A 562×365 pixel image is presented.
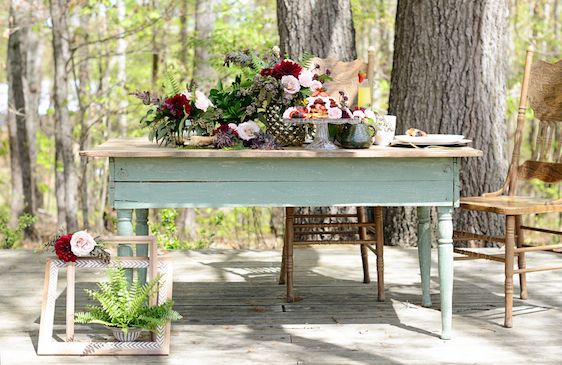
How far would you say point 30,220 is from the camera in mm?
7004

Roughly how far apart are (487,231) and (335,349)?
2616 millimetres

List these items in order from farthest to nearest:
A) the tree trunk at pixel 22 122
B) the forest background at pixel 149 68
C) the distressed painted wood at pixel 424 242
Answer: the tree trunk at pixel 22 122 < the forest background at pixel 149 68 < the distressed painted wood at pixel 424 242

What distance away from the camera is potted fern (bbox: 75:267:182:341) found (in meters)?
3.53

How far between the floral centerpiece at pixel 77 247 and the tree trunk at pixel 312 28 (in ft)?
9.35

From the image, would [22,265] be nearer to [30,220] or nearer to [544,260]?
[30,220]

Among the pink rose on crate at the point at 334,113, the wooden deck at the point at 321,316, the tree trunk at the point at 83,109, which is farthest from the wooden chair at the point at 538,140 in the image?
the tree trunk at the point at 83,109

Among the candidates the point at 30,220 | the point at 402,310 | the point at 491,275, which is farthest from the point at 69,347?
the point at 30,220

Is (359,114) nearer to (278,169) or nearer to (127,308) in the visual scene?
(278,169)

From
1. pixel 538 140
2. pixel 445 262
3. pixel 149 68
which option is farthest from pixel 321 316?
pixel 149 68

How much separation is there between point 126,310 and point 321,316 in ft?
3.31

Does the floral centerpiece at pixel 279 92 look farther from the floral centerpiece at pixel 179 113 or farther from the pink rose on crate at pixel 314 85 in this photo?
the floral centerpiece at pixel 179 113

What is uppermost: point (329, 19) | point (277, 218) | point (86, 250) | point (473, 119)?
point (329, 19)

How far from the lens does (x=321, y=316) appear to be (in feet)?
13.7

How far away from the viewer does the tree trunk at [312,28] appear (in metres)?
6.08
